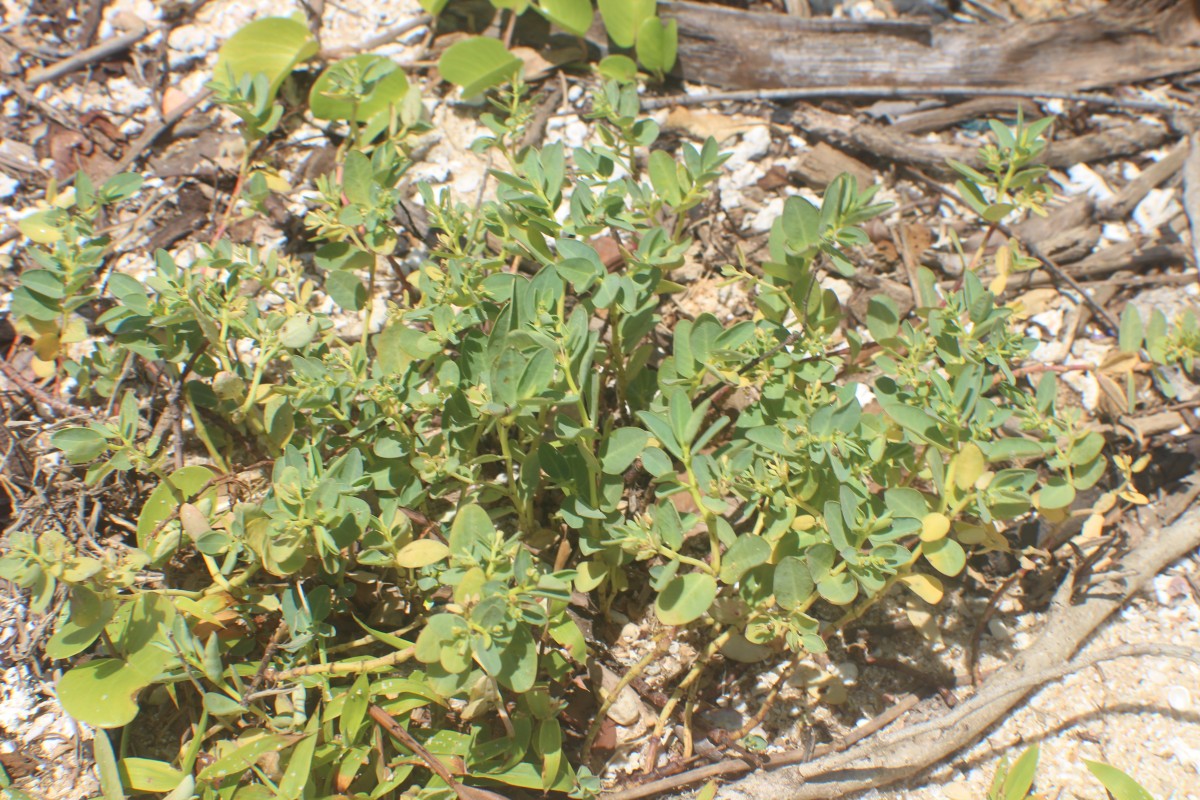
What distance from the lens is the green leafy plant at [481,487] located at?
180 cm

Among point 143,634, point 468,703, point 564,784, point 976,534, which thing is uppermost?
point 976,534

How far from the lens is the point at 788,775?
6.59 ft

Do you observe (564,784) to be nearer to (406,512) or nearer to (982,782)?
(406,512)

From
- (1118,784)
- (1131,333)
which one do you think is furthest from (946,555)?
(1131,333)

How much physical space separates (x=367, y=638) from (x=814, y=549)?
1.00 m

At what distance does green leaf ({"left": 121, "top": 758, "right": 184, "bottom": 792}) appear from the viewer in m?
1.83

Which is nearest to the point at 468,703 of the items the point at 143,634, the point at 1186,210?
the point at 143,634

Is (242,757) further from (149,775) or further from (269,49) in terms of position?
(269,49)

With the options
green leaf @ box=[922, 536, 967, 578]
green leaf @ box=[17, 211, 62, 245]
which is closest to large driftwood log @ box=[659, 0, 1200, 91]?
green leaf @ box=[922, 536, 967, 578]

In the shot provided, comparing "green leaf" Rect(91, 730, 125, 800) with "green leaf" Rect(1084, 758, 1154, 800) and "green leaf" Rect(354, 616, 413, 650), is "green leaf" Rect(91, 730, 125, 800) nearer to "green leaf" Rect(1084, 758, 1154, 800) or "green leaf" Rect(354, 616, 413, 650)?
"green leaf" Rect(354, 616, 413, 650)

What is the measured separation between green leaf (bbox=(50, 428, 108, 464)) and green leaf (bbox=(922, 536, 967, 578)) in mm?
1767

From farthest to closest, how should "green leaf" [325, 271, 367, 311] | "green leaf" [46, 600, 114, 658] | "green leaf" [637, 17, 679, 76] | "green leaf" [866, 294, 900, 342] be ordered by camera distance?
"green leaf" [637, 17, 679, 76] < "green leaf" [325, 271, 367, 311] < "green leaf" [866, 294, 900, 342] < "green leaf" [46, 600, 114, 658]

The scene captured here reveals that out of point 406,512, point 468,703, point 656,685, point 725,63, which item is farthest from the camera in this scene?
point 725,63

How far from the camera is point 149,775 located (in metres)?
1.83
